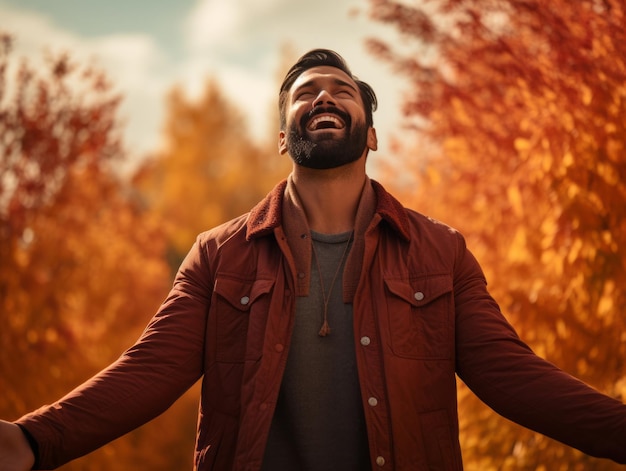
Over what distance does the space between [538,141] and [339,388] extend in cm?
238

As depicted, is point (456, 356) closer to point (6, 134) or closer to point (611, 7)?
point (611, 7)

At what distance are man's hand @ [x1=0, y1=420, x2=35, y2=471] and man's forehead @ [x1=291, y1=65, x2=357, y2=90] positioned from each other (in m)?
1.82

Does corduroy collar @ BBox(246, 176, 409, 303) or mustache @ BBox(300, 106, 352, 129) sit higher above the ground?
mustache @ BBox(300, 106, 352, 129)

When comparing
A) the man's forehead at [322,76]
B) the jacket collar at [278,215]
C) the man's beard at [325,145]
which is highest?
the man's forehead at [322,76]

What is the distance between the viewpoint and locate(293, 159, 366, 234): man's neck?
3342mm

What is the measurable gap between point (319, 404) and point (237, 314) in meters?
0.48

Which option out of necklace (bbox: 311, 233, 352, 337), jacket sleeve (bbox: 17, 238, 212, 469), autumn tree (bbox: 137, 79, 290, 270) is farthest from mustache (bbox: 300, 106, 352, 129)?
autumn tree (bbox: 137, 79, 290, 270)

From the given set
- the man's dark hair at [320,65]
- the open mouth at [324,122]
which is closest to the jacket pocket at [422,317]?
the open mouth at [324,122]

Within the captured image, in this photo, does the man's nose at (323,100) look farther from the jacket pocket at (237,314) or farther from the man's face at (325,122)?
the jacket pocket at (237,314)

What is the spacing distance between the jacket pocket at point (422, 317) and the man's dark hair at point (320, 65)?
854 millimetres

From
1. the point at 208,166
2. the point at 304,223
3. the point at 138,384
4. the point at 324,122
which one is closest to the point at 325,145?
the point at 324,122

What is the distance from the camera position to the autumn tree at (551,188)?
13.4 ft

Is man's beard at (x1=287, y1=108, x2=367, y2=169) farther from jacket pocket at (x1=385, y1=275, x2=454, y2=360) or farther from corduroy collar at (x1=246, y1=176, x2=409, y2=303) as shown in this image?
jacket pocket at (x1=385, y1=275, x2=454, y2=360)

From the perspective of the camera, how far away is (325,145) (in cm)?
327
